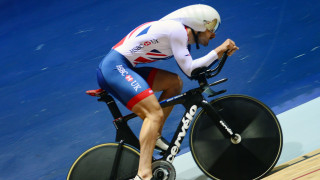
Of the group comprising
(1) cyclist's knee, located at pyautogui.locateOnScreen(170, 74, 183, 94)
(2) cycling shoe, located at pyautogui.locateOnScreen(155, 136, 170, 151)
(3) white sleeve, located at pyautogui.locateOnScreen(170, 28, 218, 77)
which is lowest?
(2) cycling shoe, located at pyautogui.locateOnScreen(155, 136, 170, 151)

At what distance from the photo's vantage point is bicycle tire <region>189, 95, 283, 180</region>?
2996 millimetres

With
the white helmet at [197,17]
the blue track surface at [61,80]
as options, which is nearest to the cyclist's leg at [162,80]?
the white helmet at [197,17]

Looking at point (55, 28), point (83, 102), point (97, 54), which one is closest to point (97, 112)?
point (83, 102)

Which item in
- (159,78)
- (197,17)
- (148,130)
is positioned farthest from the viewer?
(159,78)

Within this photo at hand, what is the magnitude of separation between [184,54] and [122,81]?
521 mm

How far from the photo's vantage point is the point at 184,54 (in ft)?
9.20

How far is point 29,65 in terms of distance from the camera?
14.0 feet

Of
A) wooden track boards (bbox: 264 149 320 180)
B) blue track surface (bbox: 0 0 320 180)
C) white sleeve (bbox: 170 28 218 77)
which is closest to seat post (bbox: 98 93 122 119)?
white sleeve (bbox: 170 28 218 77)

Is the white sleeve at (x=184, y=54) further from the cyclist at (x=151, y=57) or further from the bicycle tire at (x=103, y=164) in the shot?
the bicycle tire at (x=103, y=164)

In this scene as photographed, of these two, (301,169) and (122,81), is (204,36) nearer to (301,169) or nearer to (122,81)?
(122,81)

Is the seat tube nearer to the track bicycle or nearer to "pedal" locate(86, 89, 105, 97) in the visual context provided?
the track bicycle

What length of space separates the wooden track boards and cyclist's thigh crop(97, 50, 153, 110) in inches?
45.1

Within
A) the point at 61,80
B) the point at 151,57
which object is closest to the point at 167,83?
the point at 151,57

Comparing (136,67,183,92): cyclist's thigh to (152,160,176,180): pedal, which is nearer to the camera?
(152,160,176,180): pedal
